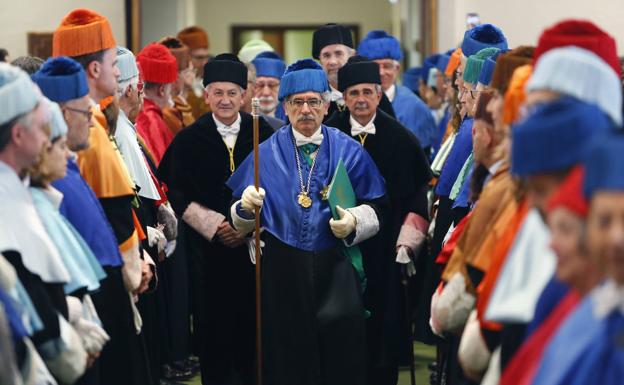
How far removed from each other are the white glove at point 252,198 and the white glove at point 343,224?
0.39 metres

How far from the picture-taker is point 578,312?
3.07 metres

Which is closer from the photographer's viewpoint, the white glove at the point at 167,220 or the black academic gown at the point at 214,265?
the white glove at the point at 167,220

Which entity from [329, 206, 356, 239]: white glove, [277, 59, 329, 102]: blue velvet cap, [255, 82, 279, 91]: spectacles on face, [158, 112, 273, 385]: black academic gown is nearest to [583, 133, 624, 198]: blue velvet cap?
[329, 206, 356, 239]: white glove

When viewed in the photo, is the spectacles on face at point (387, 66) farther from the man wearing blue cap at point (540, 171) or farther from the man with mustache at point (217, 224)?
the man wearing blue cap at point (540, 171)

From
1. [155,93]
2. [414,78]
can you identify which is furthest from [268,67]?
[414,78]

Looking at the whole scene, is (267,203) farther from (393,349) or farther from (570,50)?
(570,50)

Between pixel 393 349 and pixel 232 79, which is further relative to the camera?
pixel 232 79

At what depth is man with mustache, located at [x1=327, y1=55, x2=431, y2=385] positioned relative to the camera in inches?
280

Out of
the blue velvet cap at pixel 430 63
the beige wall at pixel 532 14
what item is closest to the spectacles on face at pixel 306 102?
the blue velvet cap at pixel 430 63

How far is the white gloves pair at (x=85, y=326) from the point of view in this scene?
4539 millimetres

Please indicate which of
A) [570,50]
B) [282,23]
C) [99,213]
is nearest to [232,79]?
[99,213]

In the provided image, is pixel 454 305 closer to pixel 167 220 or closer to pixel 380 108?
pixel 167 220

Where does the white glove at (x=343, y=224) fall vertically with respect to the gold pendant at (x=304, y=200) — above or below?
below

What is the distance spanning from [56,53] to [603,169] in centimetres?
347
